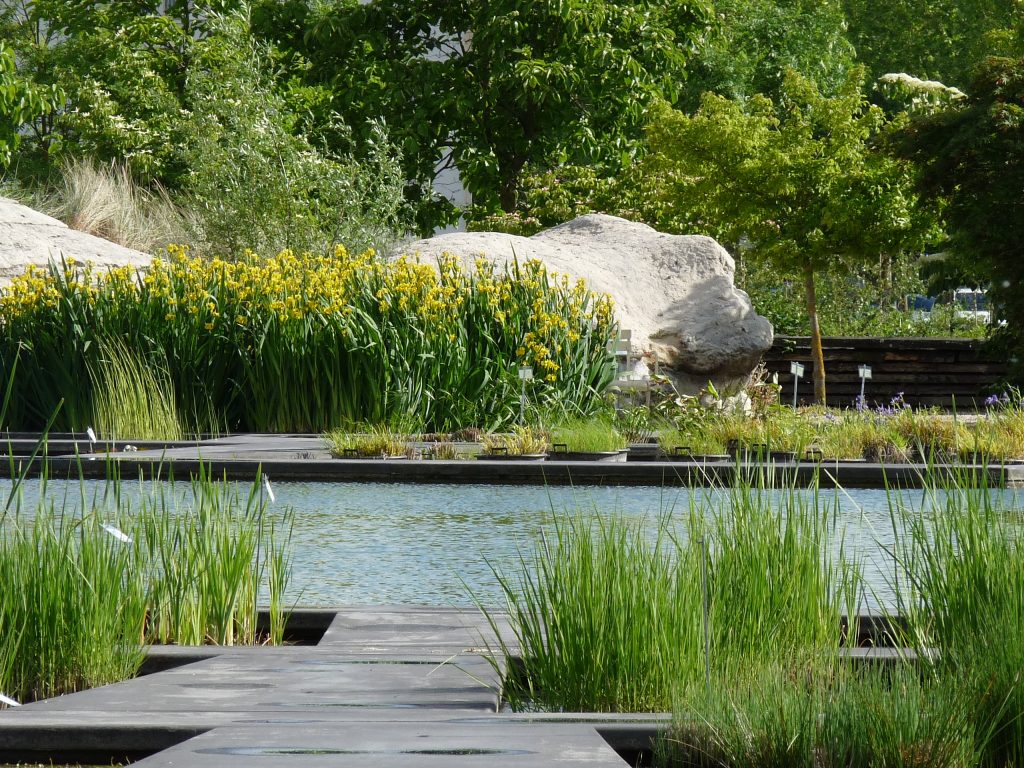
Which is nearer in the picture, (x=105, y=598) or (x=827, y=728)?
(x=827, y=728)

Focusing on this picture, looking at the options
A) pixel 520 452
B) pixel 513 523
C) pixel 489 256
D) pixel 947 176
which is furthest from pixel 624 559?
pixel 947 176

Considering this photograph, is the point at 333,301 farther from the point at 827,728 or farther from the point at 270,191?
the point at 827,728

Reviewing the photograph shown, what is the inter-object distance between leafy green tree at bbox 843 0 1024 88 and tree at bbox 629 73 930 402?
71.6 feet

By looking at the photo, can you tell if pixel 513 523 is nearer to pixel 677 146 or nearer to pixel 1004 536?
pixel 1004 536

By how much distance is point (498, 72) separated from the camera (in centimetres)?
2027

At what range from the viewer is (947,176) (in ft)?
49.9

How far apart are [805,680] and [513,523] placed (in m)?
4.01

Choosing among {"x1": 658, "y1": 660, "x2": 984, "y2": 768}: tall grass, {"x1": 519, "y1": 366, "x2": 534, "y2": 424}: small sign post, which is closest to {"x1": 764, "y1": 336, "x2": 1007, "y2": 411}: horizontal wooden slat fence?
{"x1": 519, "y1": 366, "x2": 534, "y2": 424}: small sign post

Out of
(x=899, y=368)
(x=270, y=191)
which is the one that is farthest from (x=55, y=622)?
(x=899, y=368)

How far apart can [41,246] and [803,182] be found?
30.8 feet

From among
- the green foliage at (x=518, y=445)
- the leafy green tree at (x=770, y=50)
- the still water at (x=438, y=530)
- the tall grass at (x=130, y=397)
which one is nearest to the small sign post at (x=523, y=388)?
the green foliage at (x=518, y=445)

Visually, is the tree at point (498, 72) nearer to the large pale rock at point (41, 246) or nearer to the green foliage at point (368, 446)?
the large pale rock at point (41, 246)

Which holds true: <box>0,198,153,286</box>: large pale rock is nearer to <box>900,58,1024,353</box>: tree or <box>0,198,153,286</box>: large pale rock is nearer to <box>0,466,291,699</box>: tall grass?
<box>900,58,1024,353</box>: tree

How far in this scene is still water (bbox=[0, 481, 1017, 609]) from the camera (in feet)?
17.7
